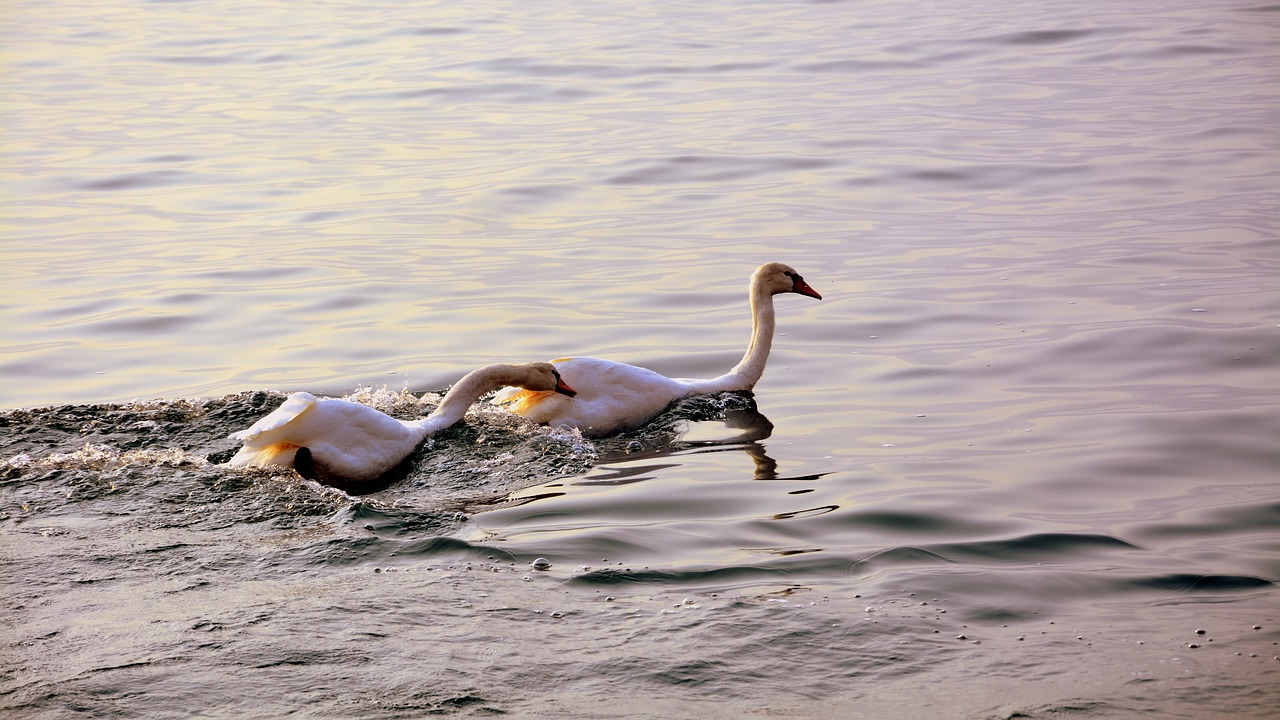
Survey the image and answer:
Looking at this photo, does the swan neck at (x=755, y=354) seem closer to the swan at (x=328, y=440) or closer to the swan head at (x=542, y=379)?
the swan head at (x=542, y=379)

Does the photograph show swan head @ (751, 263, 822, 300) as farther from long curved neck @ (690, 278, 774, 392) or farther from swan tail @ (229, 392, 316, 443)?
swan tail @ (229, 392, 316, 443)

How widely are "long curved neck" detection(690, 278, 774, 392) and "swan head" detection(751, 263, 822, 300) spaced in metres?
0.02

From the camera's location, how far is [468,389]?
8523mm

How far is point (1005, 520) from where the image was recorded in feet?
22.9

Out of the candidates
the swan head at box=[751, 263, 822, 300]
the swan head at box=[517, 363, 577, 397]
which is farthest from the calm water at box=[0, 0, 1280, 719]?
the swan head at box=[751, 263, 822, 300]

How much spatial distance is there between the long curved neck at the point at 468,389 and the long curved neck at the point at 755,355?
48.0 inches

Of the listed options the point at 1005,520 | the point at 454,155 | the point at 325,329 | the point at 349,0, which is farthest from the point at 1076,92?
the point at 349,0

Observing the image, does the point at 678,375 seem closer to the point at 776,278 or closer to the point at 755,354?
the point at 755,354

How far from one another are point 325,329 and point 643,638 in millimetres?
5990

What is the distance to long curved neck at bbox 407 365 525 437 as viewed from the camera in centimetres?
848

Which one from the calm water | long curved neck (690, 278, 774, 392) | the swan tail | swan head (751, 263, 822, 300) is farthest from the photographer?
swan head (751, 263, 822, 300)

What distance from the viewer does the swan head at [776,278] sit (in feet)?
32.1

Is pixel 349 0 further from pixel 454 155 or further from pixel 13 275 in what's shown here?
pixel 13 275

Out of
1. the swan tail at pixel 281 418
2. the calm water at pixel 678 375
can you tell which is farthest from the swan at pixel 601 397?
the swan tail at pixel 281 418
